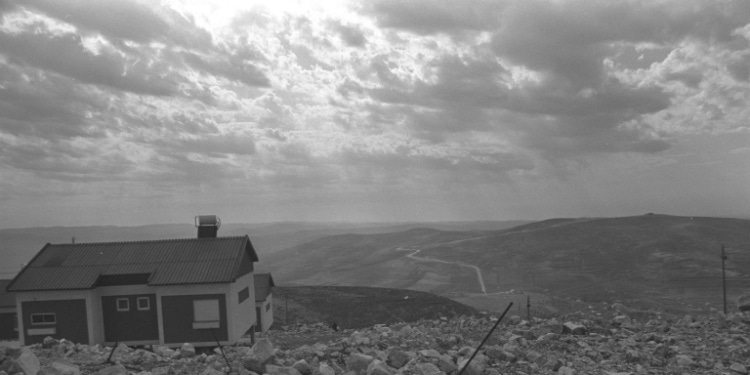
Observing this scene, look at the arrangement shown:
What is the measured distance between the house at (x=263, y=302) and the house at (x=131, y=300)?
936cm

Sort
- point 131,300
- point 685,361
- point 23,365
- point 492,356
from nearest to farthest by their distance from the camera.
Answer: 1. point 23,365
2. point 685,361
3. point 492,356
4. point 131,300

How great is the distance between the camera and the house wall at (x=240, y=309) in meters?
29.7

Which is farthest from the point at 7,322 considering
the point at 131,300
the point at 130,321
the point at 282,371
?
the point at 282,371

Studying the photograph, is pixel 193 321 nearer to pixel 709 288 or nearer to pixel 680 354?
pixel 680 354

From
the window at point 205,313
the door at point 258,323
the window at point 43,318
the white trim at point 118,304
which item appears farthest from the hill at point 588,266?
the window at point 43,318

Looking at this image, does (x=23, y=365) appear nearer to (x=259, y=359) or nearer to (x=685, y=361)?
(x=259, y=359)

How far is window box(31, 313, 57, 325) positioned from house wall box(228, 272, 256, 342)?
10.5 metres

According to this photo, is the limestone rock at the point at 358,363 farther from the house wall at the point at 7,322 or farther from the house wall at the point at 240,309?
the house wall at the point at 7,322

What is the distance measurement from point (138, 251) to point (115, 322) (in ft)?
14.9

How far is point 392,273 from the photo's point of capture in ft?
517

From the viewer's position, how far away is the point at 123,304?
29.9m

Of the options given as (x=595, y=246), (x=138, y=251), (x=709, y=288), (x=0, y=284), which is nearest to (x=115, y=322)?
(x=138, y=251)

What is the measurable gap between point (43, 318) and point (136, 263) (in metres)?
5.99

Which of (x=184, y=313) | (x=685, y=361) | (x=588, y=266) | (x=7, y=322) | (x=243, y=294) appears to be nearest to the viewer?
(x=685, y=361)
